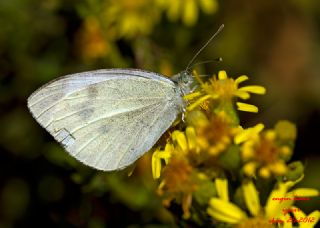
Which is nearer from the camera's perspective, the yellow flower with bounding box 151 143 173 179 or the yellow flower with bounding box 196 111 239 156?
the yellow flower with bounding box 196 111 239 156

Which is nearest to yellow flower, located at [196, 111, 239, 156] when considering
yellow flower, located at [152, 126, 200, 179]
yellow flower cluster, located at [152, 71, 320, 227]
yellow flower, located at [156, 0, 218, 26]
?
yellow flower cluster, located at [152, 71, 320, 227]

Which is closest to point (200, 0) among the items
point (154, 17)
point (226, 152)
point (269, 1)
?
point (154, 17)

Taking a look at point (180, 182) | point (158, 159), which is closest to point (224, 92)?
point (158, 159)

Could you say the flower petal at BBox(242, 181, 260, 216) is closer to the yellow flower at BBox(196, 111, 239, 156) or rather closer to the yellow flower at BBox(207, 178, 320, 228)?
the yellow flower at BBox(207, 178, 320, 228)

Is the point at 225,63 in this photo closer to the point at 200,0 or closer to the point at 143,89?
the point at 200,0

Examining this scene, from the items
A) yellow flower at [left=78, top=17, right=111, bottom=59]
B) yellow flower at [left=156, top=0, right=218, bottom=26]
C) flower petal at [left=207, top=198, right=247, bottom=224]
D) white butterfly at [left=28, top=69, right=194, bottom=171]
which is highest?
yellow flower at [left=156, top=0, right=218, bottom=26]

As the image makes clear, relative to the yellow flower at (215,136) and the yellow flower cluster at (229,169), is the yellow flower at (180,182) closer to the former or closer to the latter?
the yellow flower cluster at (229,169)

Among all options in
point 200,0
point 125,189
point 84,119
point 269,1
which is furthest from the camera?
point 269,1

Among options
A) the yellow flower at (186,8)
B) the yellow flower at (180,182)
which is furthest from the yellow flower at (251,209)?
the yellow flower at (186,8)
